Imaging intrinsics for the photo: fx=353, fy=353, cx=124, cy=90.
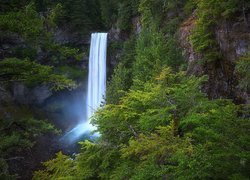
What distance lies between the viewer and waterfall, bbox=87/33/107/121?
3628 centimetres

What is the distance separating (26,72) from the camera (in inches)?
387

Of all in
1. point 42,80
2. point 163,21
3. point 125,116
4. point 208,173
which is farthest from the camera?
point 163,21

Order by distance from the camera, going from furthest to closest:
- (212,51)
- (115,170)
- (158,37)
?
(158,37) < (212,51) < (115,170)

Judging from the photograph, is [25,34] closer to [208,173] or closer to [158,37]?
[208,173]

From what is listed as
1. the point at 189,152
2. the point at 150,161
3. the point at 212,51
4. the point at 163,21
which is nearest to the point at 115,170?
the point at 150,161

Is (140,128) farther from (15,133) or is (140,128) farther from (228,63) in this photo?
(228,63)

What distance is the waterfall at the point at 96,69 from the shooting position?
36.3 meters

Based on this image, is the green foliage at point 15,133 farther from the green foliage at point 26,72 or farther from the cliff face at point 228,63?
the cliff face at point 228,63

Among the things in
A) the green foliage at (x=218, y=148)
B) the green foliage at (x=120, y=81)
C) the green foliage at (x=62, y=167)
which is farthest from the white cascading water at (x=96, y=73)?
the green foliage at (x=218, y=148)

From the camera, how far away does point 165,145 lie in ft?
30.2

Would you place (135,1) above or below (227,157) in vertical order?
above

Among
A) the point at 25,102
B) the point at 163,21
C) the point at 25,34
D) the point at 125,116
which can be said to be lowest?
the point at 25,102

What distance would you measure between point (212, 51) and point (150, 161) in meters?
12.4

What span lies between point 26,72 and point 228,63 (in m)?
12.8
